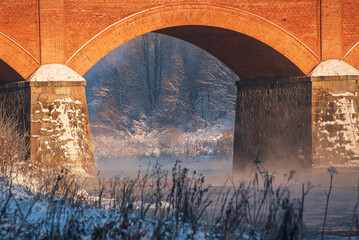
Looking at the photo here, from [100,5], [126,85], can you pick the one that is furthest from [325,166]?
[126,85]

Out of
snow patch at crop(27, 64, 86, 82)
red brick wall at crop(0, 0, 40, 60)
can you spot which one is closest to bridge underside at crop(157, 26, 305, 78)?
snow patch at crop(27, 64, 86, 82)

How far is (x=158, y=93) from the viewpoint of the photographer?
33062 mm

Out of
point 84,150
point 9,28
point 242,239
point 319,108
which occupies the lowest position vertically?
point 242,239

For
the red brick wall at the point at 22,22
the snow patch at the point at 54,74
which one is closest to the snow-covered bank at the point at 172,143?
the snow patch at the point at 54,74

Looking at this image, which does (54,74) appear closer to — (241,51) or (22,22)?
(22,22)

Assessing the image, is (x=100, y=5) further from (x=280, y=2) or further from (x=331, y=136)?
(x=331, y=136)

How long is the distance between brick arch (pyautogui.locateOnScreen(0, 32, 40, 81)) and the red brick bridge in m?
0.02

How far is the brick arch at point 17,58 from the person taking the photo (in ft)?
38.5

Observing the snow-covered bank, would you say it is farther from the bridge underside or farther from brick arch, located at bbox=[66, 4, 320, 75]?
brick arch, located at bbox=[66, 4, 320, 75]

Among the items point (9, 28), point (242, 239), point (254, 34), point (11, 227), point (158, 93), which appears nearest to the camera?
point (11, 227)

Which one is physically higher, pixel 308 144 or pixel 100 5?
pixel 100 5

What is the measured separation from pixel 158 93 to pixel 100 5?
68.6ft

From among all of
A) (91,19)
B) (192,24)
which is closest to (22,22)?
(91,19)

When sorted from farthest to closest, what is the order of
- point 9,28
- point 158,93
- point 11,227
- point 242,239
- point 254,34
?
point 158,93
point 254,34
point 9,28
point 242,239
point 11,227
